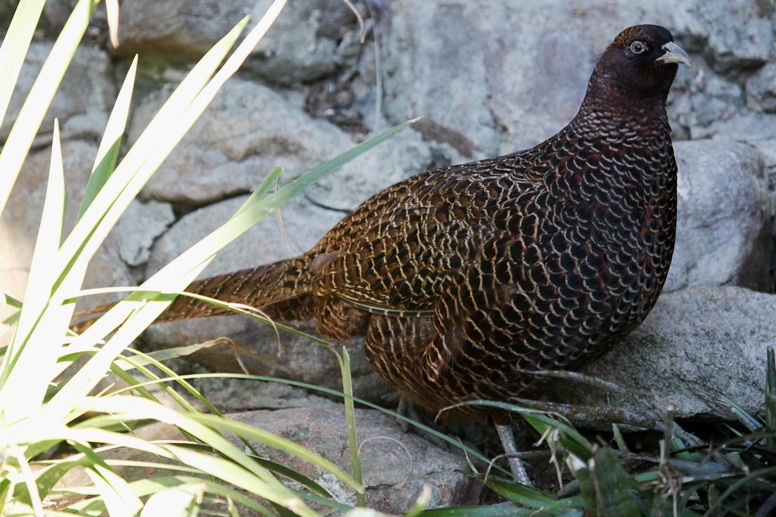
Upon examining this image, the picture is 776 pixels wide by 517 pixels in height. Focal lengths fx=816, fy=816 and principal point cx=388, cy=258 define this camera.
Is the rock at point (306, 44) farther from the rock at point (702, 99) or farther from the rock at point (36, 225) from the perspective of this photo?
the rock at point (702, 99)

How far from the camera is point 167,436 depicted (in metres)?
2.92

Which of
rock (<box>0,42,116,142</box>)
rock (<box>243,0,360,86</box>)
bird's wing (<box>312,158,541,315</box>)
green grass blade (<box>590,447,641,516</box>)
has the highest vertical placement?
rock (<box>243,0,360,86</box>)

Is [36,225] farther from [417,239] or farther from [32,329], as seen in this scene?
[32,329]

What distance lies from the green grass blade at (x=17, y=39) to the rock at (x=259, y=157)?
6.26ft

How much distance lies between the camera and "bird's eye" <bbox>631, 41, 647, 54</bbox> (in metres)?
2.60

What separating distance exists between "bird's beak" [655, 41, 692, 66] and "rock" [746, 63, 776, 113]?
1.52 metres

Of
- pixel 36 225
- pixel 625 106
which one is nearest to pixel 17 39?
pixel 625 106

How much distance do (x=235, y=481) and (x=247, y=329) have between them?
83.4 inches

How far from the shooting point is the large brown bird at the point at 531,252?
2469mm

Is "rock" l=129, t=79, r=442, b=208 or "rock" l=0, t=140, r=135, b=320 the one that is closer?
"rock" l=0, t=140, r=135, b=320

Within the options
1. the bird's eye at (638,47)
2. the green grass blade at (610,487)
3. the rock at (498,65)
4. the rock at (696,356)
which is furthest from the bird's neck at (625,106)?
the green grass blade at (610,487)

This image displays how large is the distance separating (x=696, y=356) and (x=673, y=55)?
1032mm

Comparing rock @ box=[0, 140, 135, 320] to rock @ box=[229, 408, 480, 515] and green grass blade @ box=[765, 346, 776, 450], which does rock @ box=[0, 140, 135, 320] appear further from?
green grass blade @ box=[765, 346, 776, 450]

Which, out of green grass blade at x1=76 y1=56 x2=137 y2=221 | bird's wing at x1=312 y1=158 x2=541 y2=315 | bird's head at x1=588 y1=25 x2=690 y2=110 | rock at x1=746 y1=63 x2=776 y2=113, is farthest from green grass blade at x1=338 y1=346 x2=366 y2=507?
rock at x1=746 y1=63 x2=776 y2=113
